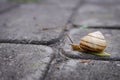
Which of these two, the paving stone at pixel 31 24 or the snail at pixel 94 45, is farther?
the paving stone at pixel 31 24

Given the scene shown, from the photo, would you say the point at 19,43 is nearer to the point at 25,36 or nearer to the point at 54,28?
the point at 25,36

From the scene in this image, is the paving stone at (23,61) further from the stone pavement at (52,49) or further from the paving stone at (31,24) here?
the paving stone at (31,24)

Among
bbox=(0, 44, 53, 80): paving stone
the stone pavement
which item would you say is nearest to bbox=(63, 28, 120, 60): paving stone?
the stone pavement

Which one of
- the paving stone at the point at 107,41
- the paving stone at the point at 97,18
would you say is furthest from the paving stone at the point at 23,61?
the paving stone at the point at 97,18

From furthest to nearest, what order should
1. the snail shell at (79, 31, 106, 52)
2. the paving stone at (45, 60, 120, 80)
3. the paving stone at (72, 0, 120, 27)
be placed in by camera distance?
the paving stone at (72, 0, 120, 27) < the snail shell at (79, 31, 106, 52) < the paving stone at (45, 60, 120, 80)

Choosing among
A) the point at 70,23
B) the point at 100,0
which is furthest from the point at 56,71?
the point at 100,0

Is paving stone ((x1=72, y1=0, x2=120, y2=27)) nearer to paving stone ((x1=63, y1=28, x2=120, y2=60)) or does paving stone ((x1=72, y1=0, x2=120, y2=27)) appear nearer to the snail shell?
paving stone ((x1=63, y1=28, x2=120, y2=60))

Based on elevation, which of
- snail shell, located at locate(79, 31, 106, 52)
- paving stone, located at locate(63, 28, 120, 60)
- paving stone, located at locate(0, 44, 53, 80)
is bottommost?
paving stone, located at locate(63, 28, 120, 60)

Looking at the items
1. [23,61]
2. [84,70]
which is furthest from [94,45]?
[23,61]

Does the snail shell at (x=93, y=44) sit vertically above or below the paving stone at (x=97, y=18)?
above
